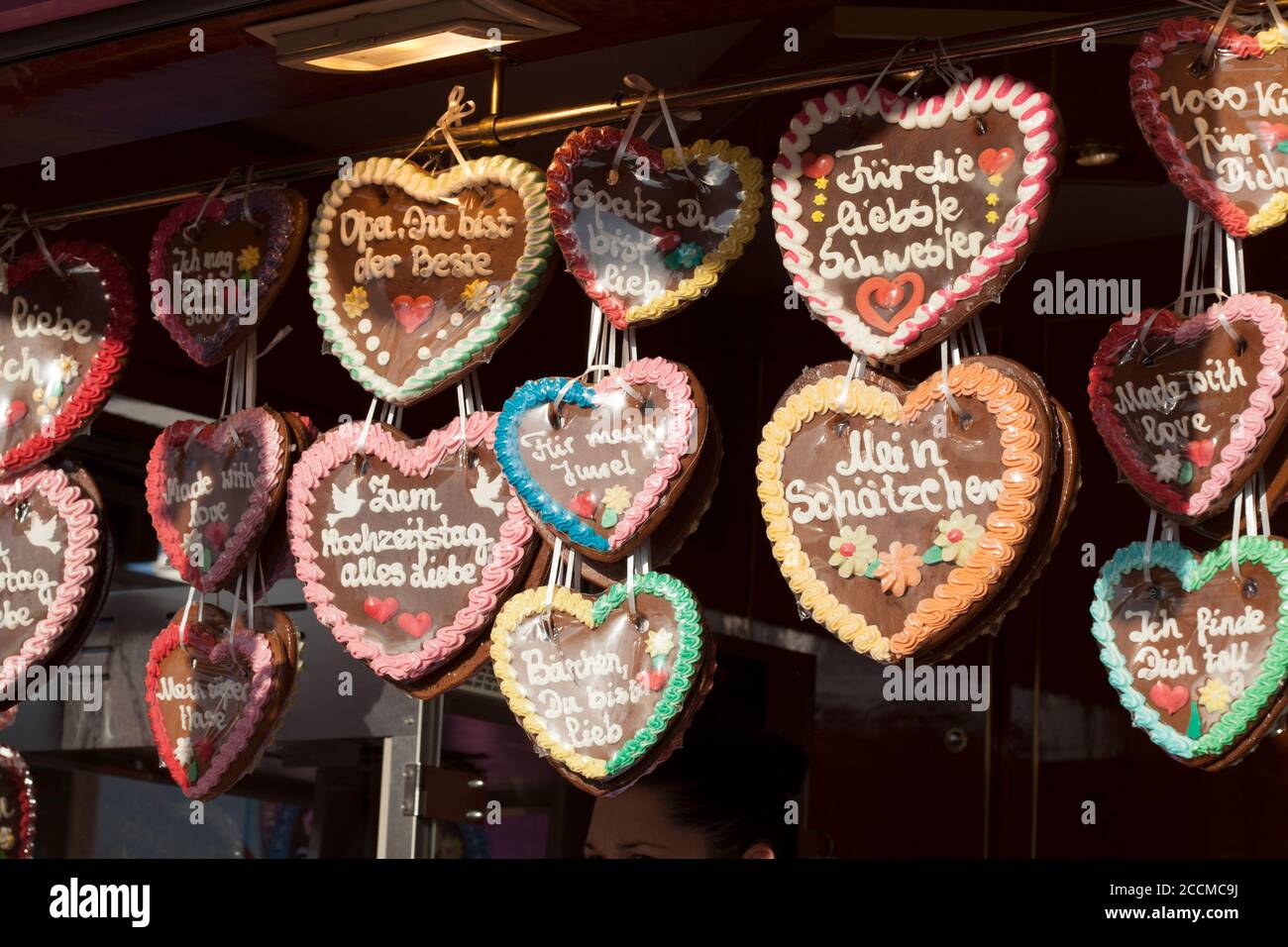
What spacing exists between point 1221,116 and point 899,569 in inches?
22.2

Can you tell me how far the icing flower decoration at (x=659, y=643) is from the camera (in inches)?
73.5

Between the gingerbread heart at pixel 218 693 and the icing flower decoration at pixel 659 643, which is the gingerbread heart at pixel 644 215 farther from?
the gingerbread heart at pixel 218 693

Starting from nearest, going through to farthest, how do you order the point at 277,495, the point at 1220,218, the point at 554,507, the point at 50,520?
the point at 1220,218 → the point at 554,507 → the point at 277,495 → the point at 50,520

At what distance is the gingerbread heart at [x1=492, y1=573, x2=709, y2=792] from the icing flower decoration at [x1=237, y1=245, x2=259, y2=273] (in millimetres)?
612

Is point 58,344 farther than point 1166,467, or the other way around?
point 58,344

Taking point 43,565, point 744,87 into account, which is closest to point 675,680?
point 744,87

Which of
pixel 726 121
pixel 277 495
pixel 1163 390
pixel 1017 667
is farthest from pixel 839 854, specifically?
pixel 1163 390

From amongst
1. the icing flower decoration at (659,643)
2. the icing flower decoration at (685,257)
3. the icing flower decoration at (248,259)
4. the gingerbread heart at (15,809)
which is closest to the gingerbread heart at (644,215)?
the icing flower decoration at (685,257)

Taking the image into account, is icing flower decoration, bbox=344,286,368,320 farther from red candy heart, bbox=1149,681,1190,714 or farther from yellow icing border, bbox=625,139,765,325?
red candy heart, bbox=1149,681,1190,714

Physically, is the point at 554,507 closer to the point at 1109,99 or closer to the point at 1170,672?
the point at 1170,672

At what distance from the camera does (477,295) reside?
6.67 feet

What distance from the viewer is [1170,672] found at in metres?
1.68

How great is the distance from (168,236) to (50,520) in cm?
43

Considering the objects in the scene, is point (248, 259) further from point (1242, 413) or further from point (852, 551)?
point (1242, 413)
